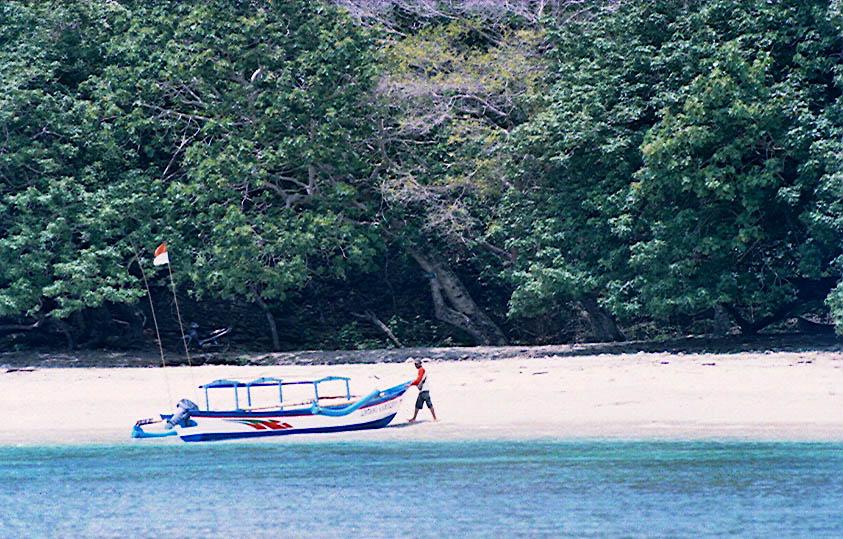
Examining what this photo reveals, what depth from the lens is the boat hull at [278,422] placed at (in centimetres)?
2095

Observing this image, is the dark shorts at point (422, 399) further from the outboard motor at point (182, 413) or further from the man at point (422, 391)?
the outboard motor at point (182, 413)

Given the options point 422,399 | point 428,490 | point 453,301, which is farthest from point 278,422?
point 453,301

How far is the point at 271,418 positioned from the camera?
21.0m

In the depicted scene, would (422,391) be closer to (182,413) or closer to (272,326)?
(182,413)

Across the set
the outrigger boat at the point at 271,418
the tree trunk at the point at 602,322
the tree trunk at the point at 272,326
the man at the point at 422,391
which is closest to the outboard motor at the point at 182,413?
the outrigger boat at the point at 271,418

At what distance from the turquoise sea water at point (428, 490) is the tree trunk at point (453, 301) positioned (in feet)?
34.3

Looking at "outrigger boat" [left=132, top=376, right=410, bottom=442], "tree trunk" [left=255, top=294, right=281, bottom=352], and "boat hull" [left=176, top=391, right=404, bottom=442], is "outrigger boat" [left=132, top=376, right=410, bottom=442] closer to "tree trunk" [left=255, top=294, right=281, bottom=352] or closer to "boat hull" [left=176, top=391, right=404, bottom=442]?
"boat hull" [left=176, top=391, right=404, bottom=442]

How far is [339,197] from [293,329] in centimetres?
462

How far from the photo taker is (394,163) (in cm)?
3052

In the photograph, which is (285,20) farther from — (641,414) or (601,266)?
(641,414)

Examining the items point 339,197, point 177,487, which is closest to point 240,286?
→ point 339,197

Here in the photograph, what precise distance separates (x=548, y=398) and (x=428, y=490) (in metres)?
5.75

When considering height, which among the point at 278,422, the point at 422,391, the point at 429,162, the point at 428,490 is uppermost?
the point at 429,162

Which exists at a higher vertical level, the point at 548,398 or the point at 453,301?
the point at 453,301
